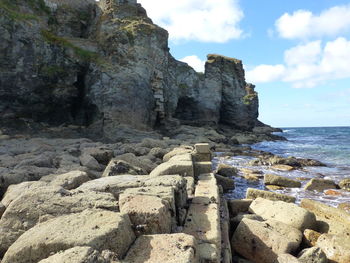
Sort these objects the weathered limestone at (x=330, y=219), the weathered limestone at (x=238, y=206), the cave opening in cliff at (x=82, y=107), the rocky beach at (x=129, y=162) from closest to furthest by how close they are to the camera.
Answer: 1. the rocky beach at (x=129, y=162)
2. the weathered limestone at (x=330, y=219)
3. the weathered limestone at (x=238, y=206)
4. the cave opening in cliff at (x=82, y=107)

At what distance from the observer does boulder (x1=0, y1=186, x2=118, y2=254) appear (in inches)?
146

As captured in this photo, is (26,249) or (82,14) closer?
(26,249)

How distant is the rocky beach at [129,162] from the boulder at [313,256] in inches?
0.7

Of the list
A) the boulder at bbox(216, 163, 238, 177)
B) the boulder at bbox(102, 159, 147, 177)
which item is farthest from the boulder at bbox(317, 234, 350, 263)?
the boulder at bbox(216, 163, 238, 177)

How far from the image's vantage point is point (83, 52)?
28.6 meters

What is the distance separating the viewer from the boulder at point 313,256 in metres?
5.05

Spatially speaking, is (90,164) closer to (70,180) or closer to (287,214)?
(70,180)

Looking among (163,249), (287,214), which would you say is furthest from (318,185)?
(163,249)

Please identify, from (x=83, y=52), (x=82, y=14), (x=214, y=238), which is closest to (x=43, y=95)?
(x=83, y=52)

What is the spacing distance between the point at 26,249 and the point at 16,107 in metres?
24.8

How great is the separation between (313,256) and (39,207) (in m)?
4.57

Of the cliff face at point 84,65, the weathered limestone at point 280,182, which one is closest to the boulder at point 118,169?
the weathered limestone at point 280,182

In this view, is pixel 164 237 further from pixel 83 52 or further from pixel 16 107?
pixel 83 52

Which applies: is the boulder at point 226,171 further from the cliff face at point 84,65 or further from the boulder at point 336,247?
the cliff face at point 84,65
